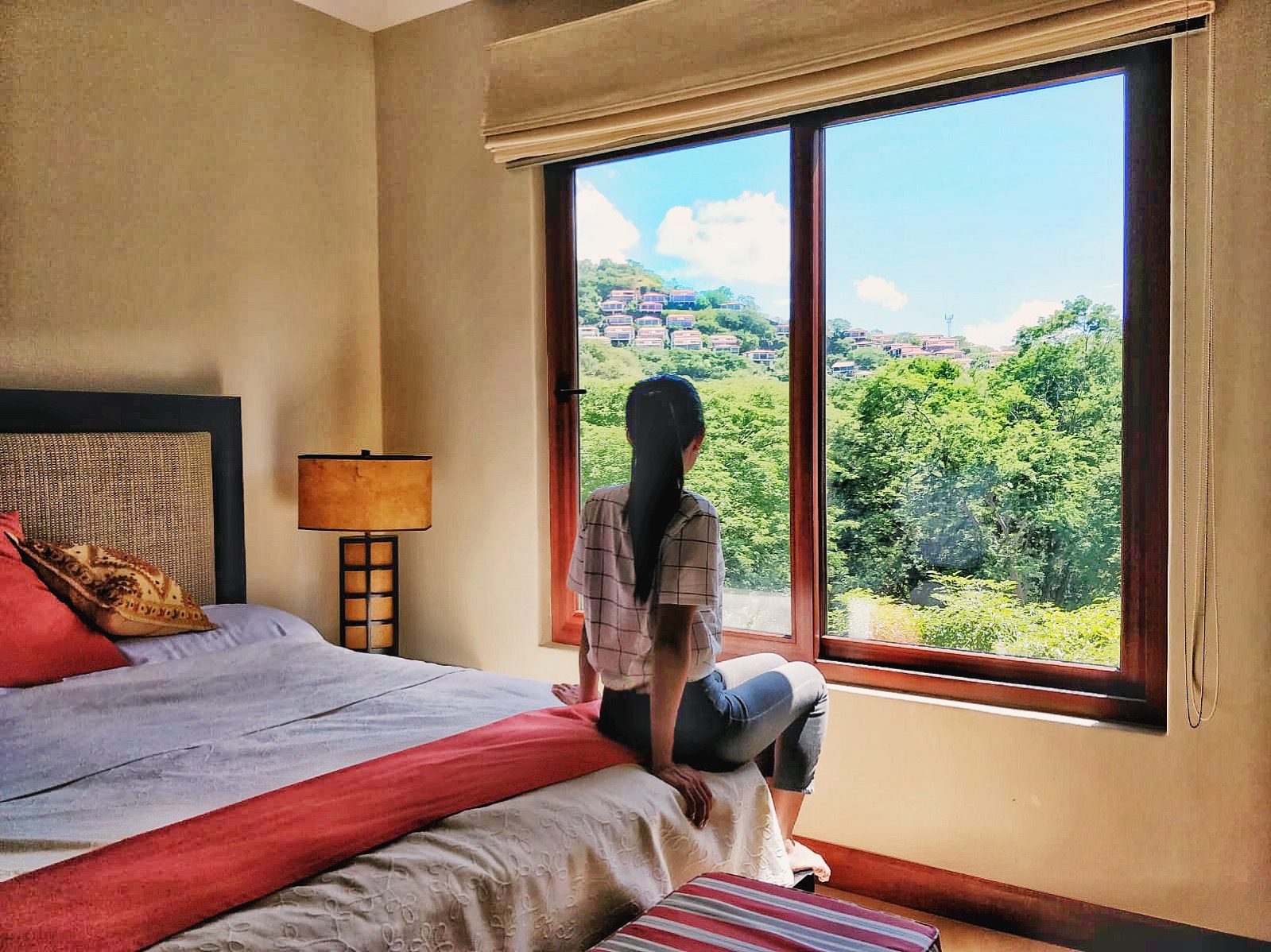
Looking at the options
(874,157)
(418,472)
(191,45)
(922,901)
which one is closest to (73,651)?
(418,472)

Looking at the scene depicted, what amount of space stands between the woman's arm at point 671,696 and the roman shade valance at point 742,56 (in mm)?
1535

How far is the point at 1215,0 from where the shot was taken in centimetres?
215

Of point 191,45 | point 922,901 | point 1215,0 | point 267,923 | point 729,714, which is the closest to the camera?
point 267,923

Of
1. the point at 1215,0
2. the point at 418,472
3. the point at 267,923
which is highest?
the point at 1215,0

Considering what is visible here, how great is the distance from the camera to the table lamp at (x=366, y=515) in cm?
302

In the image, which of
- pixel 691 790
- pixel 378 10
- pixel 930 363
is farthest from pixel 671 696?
pixel 378 10

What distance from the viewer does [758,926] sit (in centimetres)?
140

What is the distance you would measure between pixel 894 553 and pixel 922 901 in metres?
0.90

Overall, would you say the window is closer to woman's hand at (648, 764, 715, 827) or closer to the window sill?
the window sill

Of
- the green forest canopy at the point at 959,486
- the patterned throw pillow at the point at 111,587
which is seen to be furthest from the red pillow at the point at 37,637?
the green forest canopy at the point at 959,486

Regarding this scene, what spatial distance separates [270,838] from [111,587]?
137 cm

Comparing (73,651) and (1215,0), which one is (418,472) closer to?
(73,651)

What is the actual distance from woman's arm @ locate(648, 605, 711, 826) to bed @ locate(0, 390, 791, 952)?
4cm

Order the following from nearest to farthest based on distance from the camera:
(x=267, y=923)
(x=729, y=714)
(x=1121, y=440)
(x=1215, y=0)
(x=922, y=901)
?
1. (x=267, y=923)
2. (x=729, y=714)
3. (x=1215, y=0)
4. (x=1121, y=440)
5. (x=922, y=901)
